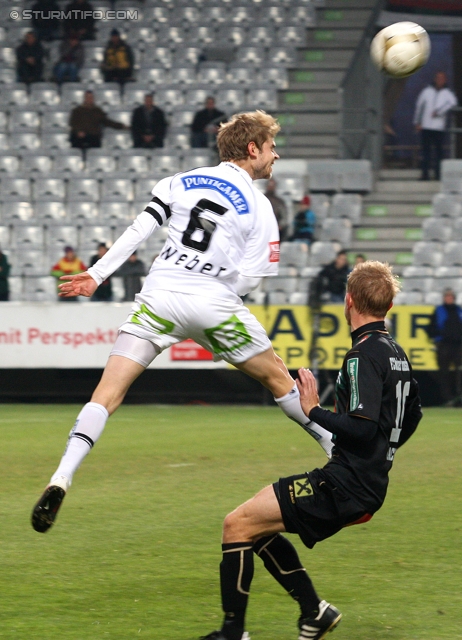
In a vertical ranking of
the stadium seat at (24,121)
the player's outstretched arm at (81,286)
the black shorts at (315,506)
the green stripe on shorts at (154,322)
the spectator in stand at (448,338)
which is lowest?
the spectator in stand at (448,338)

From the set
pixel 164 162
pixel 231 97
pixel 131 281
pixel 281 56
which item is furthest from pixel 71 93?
pixel 131 281

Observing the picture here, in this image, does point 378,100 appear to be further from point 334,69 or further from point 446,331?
point 446,331

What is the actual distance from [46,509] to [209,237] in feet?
4.91

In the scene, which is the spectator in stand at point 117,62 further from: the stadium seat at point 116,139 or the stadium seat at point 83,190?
the stadium seat at point 83,190

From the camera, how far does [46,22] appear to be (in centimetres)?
2159

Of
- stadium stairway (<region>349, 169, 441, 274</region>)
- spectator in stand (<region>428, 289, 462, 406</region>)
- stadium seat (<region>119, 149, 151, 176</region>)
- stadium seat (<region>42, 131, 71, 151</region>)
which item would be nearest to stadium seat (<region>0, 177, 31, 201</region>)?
stadium seat (<region>42, 131, 71, 151</region>)

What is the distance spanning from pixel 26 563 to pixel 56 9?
58.1 ft

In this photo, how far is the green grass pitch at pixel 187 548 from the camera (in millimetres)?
4547

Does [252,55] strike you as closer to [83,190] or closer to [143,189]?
[143,189]

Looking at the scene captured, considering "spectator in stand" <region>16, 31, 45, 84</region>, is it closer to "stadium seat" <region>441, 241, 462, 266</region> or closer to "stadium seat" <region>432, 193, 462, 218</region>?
"stadium seat" <region>432, 193, 462, 218</region>

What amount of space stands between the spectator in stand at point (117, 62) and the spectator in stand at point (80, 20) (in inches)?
39.9

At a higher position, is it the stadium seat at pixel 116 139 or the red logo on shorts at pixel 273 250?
the stadium seat at pixel 116 139

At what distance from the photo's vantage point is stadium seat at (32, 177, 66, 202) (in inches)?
762

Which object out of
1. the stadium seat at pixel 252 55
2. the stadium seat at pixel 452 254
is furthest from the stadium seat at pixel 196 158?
the stadium seat at pixel 452 254
